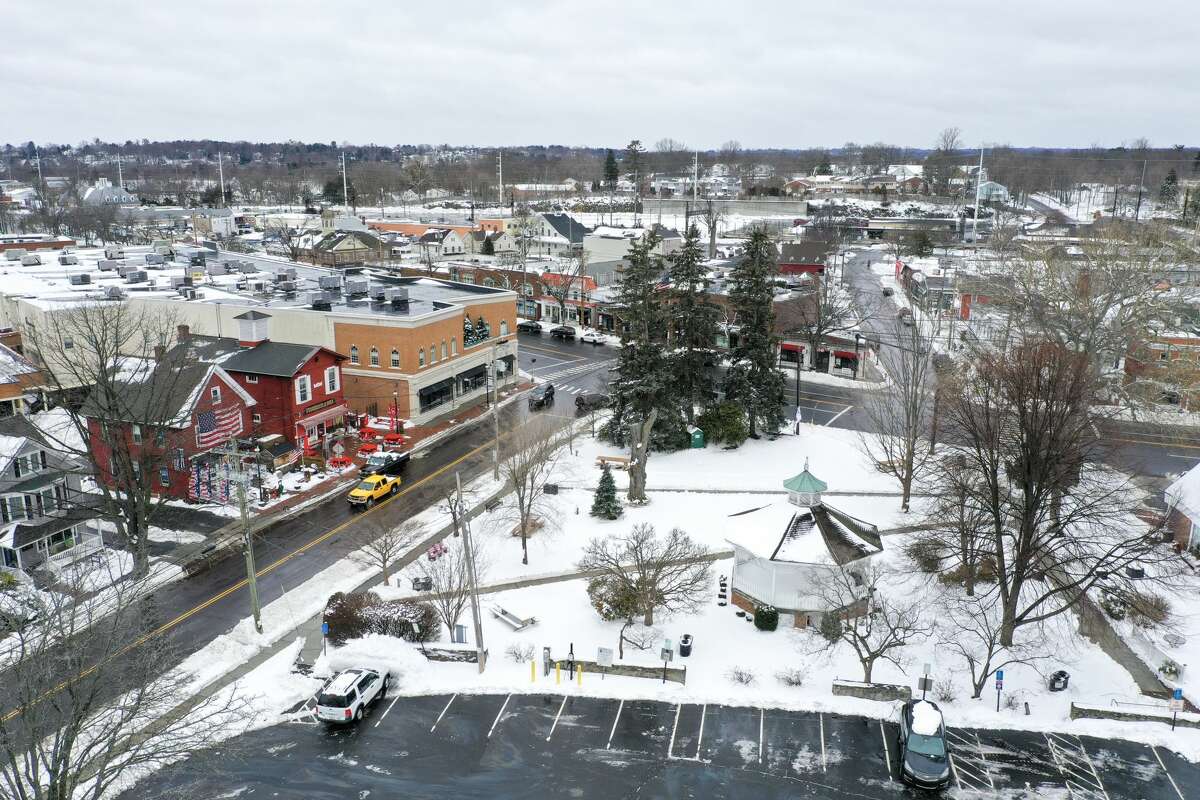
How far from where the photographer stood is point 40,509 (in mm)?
32781

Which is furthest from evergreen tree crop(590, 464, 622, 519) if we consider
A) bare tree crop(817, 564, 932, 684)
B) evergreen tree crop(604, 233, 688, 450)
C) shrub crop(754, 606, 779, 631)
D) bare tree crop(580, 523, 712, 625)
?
bare tree crop(817, 564, 932, 684)

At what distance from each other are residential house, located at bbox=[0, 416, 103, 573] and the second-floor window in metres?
10.9

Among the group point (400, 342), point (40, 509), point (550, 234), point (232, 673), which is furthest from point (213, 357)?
point (550, 234)

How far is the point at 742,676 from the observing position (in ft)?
82.7

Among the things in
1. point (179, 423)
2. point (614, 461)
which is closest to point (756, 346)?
point (614, 461)

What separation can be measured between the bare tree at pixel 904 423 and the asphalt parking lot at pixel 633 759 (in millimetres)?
16010

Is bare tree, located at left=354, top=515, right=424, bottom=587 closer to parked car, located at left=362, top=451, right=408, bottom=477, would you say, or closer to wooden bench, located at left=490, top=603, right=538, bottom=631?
wooden bench, located at left=490, top=603, right=538, bottom=631

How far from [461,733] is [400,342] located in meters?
29.8

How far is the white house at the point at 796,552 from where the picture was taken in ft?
92.5

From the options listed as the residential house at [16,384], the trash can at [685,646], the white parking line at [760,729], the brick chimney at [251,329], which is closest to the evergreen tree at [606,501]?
the trash can at [685,646]

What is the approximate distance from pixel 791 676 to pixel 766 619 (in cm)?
268

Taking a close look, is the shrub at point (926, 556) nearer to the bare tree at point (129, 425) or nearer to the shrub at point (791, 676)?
the shrub at point (791, 676)

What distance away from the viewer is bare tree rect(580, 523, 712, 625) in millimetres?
27484

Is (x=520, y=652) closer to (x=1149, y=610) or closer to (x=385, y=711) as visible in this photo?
(x=385, y=711)
